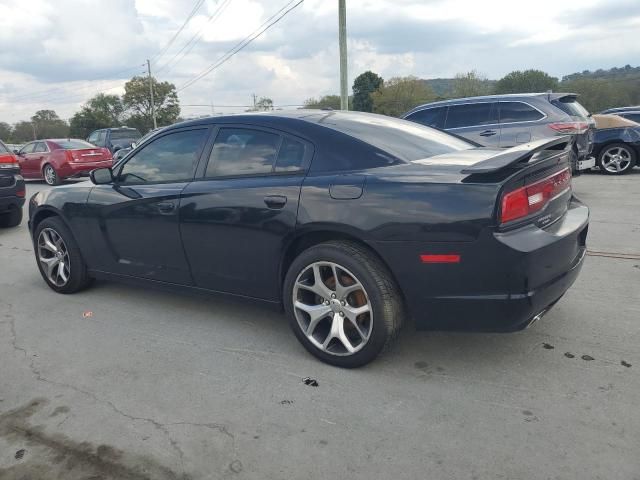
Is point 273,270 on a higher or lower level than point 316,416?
higher

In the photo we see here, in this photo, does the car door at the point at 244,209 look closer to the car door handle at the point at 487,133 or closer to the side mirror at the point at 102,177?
the side mirror at the point at 102,177

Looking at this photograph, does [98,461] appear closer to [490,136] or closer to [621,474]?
[621,474]

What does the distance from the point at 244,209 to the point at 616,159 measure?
35.3 feet

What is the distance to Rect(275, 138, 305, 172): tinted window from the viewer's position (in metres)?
3.35

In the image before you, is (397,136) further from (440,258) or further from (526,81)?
(526,81)

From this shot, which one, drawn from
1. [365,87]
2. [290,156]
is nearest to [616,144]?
[290,156]

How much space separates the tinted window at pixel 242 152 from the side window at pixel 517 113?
22.2 ft

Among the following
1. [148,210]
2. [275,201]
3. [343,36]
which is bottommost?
[148,210]

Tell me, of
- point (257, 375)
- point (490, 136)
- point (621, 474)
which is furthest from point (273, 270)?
point (490, 136)

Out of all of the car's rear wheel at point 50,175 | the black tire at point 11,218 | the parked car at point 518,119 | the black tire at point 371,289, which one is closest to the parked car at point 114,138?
the car's rear wheel at point 50,175

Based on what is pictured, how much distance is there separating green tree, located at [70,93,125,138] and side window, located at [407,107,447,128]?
72.5 m

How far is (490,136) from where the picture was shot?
924 centimetres

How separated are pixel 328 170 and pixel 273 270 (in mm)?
732

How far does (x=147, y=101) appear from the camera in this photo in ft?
251
